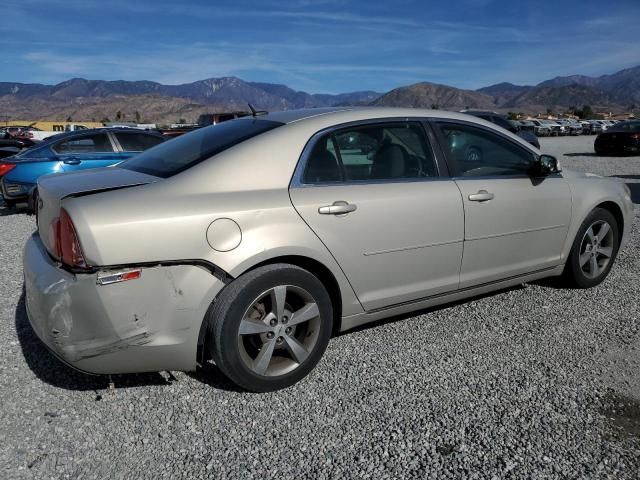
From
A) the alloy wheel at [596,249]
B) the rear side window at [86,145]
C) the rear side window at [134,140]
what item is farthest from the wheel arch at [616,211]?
the rear side window at [86,145]

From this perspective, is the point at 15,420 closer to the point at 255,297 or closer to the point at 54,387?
the point at 54,387

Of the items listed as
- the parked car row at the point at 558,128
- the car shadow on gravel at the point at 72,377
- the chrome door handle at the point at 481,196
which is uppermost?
the chrome door handle at the point at 481,196

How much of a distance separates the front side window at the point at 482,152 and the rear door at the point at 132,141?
21.9 ft

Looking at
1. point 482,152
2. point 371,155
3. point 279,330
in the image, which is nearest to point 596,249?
point 482,152

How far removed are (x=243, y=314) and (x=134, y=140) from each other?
24.3ft

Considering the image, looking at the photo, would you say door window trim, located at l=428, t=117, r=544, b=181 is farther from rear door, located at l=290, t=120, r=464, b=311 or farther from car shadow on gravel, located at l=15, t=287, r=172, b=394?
car shadow on gravel, located at l=15, t=287, r=172, b=394

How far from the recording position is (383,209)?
3117 mm

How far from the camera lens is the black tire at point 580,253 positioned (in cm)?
428

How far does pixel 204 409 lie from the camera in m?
2.73

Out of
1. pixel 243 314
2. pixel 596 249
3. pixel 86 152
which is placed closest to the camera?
pixel 243 314

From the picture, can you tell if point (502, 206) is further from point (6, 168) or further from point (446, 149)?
point (6, 168)

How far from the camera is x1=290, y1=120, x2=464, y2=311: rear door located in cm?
296

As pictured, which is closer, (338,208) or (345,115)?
(338,208)

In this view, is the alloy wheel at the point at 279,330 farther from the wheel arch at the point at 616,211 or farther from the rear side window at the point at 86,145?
the rear side window at the point at 86,145
